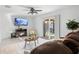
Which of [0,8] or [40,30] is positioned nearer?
[0,8]

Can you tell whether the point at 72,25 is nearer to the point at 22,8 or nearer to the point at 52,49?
the point at 52,49

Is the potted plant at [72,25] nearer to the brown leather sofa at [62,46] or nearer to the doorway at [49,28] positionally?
the brown leather sofa at [62,46]

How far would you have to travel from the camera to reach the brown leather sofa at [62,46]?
1498 mm

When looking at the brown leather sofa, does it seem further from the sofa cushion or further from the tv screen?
the tv screen

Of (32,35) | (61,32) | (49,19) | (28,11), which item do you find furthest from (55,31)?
(28,11)

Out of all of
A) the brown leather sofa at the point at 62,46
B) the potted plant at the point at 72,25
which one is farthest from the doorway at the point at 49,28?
the potted plant at the point at 72,25

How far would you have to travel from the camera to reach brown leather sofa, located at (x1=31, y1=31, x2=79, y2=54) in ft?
4.91

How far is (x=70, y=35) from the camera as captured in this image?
1.54 metres

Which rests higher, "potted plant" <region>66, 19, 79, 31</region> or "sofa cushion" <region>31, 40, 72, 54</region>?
"potted plant" <region>66, 19, 79, 31</region>

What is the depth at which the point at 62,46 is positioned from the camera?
1.51 m

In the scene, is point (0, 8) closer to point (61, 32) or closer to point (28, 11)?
point (28, 11)

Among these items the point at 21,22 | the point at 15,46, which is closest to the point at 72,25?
the point at 21,22

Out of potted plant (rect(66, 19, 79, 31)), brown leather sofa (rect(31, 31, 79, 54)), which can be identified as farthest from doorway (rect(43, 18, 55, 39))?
potted plant (rect(66, 19, 79, 31))
